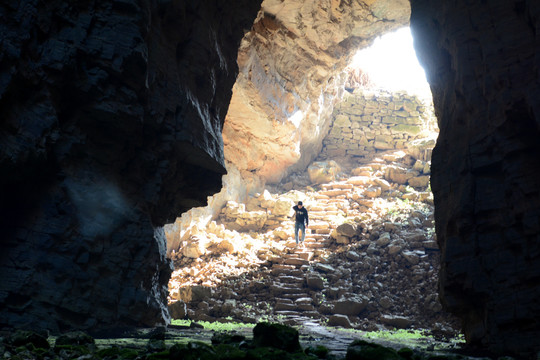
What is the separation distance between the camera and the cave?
545 cm

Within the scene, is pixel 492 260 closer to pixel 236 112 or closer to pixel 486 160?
pixel 486 160

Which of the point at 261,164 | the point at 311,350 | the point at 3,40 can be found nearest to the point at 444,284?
the point at 311,350

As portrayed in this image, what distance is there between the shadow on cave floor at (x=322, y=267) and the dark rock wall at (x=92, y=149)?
4.01 m

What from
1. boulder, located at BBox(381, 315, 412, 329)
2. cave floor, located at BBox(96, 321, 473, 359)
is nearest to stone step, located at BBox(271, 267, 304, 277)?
boulder, located at BBox(381, 315, 412, 329)

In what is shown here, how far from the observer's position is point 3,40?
5055mm

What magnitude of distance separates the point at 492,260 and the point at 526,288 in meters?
0.58

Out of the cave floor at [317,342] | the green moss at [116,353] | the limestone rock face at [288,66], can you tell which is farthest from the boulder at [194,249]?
the green moss at [116,353]

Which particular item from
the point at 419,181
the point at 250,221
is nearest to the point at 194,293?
the point at 250,221

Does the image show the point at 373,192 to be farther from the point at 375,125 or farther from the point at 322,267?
the point at 322,267

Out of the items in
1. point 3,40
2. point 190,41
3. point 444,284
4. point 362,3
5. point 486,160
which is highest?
point 362,3

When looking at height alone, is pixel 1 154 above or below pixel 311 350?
above

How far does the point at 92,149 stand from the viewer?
6.59m

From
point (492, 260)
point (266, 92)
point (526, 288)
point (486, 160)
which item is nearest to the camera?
point (526, 288)

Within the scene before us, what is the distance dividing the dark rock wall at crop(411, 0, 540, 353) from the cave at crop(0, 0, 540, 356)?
0.02m
